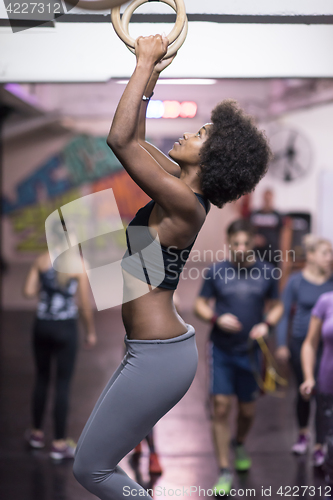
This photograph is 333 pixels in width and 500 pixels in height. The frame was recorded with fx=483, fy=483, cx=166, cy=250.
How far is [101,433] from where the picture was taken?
4.70 ft

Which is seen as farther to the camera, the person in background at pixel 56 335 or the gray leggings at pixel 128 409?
the person in background at pixel 56 335

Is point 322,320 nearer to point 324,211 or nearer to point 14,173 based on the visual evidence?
point 324,211

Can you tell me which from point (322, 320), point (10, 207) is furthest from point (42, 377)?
point (10, 207)

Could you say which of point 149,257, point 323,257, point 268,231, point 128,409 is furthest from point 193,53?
point 268,231

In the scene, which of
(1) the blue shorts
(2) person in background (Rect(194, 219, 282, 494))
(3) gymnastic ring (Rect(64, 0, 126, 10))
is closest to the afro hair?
(3) gymnastic ring (Rect(64, 0, 126, 10))

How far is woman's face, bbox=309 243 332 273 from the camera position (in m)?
3.24

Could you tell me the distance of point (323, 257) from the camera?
3.24 metres

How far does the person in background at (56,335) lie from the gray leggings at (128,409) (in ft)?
5.57

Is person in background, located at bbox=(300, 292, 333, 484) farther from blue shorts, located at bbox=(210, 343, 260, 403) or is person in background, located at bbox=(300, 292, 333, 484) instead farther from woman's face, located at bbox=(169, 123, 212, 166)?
woman's face, located at bbox=(169, 123, 212, 166)

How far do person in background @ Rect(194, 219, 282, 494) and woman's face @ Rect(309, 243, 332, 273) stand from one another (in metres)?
0.43

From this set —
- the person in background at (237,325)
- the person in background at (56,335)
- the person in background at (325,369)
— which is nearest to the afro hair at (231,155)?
the person in background at (325,369)

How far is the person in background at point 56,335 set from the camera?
10.2ft

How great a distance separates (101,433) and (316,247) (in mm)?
2278

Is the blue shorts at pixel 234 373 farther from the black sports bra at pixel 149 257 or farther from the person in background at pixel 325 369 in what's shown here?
the black sports bra at pixel 149 257
